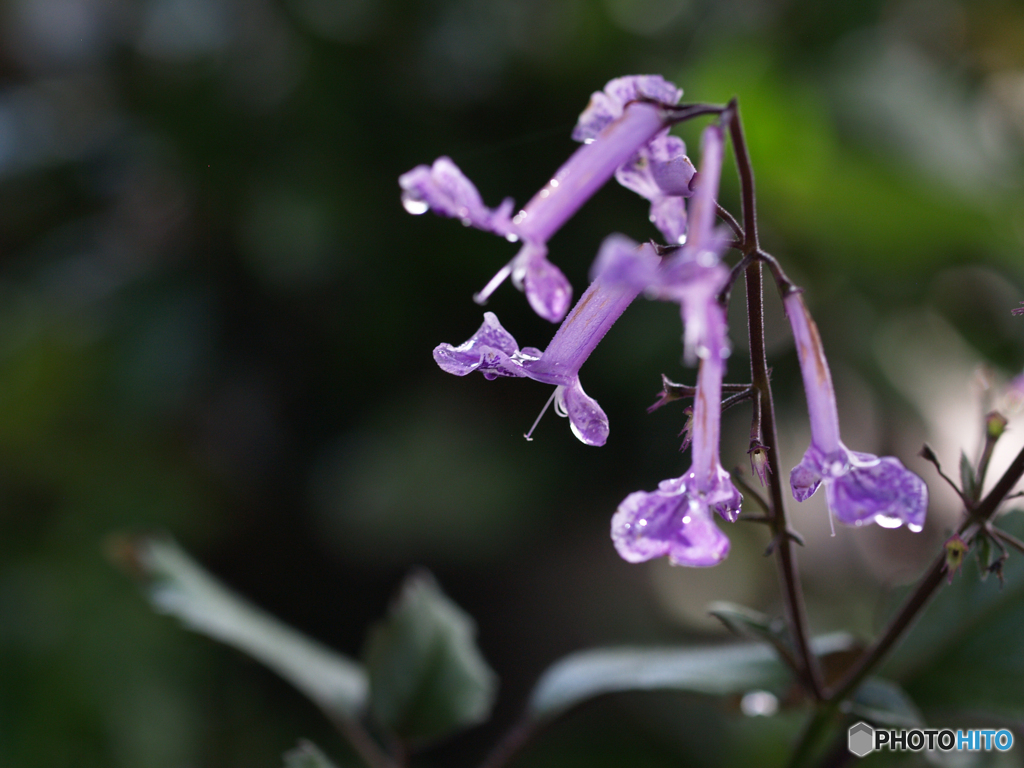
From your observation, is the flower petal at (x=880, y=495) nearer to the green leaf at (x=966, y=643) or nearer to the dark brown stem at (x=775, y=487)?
the dark brown stem at (x=775, y=487)

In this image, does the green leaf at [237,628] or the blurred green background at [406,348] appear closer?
the green leaf at [237,628]

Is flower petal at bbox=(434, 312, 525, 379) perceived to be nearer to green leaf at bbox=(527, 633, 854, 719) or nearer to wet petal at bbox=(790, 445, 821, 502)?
wet petal at bbox=(790, 445, 821, 502)

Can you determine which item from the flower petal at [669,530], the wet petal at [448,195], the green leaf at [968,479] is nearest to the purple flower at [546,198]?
the wet petal at [448,195]

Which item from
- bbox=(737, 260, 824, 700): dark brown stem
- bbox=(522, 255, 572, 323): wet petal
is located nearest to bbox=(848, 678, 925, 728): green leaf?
bbox=(737, 260, 824, 700): dark brown stem

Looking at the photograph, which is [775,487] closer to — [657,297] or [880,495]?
[880,495]

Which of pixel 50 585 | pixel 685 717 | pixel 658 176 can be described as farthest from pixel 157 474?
pixel 658 176

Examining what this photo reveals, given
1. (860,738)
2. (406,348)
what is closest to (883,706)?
(860,738)

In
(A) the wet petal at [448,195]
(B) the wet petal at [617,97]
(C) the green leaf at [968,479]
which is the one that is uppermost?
(B) the wet petal at [617,97]
